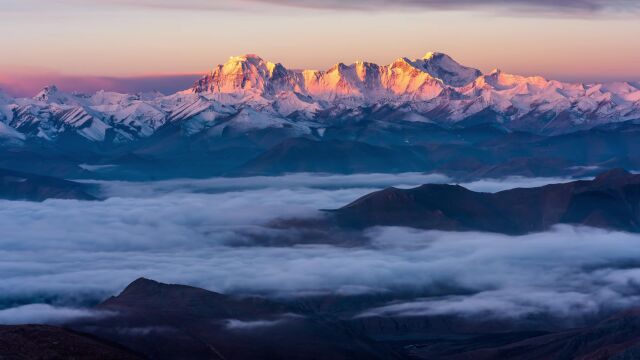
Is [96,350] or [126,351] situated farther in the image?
[126,351]

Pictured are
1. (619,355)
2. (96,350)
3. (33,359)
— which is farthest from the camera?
(619,355)

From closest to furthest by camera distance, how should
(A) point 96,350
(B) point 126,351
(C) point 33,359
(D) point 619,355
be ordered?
(C) point 33,359 → (A) point 96,350 → (B) point 126,351 → (D) point 619,355

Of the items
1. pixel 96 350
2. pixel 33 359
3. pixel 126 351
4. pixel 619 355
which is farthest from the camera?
pixel 619 355

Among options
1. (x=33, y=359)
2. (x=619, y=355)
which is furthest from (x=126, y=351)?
(x=619, y=355)

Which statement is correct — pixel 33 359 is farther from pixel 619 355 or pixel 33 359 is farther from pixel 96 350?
pixel 619 355

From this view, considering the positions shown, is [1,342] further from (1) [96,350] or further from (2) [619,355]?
(2) [619,355]

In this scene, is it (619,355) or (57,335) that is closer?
(57,335)

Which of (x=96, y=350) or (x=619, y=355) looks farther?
(x=619, y=355)
